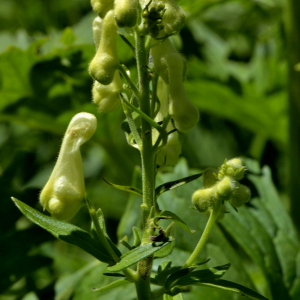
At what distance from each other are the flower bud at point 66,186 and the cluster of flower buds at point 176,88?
0.70ft

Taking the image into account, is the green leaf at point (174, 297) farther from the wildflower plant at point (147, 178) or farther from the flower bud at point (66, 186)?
the flower bud at point (66, 186)

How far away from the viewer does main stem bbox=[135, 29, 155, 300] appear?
0.81 m

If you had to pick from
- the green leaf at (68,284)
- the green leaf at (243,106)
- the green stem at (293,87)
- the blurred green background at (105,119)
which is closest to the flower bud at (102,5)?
the blurred green background at (105,119)

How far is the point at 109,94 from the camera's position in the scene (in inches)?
34.7

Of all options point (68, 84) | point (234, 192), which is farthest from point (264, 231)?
point (68, 84)

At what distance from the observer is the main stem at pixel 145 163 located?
81cm

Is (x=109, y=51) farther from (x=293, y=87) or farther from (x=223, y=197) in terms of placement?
(x=293, y=87)

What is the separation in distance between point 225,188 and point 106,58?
320 millimetres

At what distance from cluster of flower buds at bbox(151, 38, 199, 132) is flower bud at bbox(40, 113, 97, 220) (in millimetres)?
213

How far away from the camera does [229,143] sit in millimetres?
2662

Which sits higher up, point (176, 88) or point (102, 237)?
point (176, 88)

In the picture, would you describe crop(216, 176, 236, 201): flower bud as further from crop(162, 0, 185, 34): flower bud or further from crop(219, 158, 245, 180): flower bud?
crop(162, 0, 185, 34): flower bud

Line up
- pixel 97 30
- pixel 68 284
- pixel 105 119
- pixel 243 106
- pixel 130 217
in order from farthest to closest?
1. pixel 243 106
2. pixel 105 119
3. pixel 68 284
4. pixel 130 217
5. pixel 97 30

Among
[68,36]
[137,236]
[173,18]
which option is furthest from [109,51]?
[68,36]
